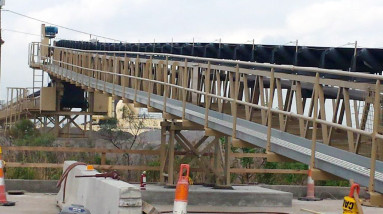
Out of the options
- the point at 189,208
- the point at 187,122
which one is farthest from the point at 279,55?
the point at 189,208

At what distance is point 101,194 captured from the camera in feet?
42.9

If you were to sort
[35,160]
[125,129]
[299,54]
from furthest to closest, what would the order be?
[125,129] → [35,160] → [299,54]

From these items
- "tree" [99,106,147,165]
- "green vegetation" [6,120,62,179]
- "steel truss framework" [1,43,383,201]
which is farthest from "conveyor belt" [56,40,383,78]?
"tree" [99,106,147,165]

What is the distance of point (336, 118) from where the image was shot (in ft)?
35.7

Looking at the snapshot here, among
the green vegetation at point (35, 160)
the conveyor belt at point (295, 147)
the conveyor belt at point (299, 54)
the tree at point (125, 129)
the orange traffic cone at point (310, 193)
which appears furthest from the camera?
the tree at point (125, 129)

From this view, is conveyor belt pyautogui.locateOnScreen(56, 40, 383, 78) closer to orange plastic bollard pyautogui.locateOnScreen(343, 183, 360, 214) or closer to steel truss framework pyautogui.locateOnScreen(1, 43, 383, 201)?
steel truss framework pyautogui.locateOnScreen(1, 43, 383, 201)

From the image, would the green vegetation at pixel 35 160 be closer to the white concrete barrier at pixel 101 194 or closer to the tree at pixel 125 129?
the tree at pixel 125 129

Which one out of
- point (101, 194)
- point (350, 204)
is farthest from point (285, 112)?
point (101, 194)

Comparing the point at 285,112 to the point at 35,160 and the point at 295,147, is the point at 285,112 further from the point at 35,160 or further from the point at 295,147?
the point at 35,160

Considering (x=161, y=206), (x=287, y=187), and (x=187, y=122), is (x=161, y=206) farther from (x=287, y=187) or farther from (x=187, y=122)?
(x=287, y=187)

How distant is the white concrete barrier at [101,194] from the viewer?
38.7 feet

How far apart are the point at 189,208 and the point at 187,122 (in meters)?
2.07

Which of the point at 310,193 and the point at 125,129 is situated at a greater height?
the point at 310,193

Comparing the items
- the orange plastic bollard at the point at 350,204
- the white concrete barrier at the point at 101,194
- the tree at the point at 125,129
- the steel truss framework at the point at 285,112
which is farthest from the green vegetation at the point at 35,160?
the orange plastic bollard at the point at 350,204
